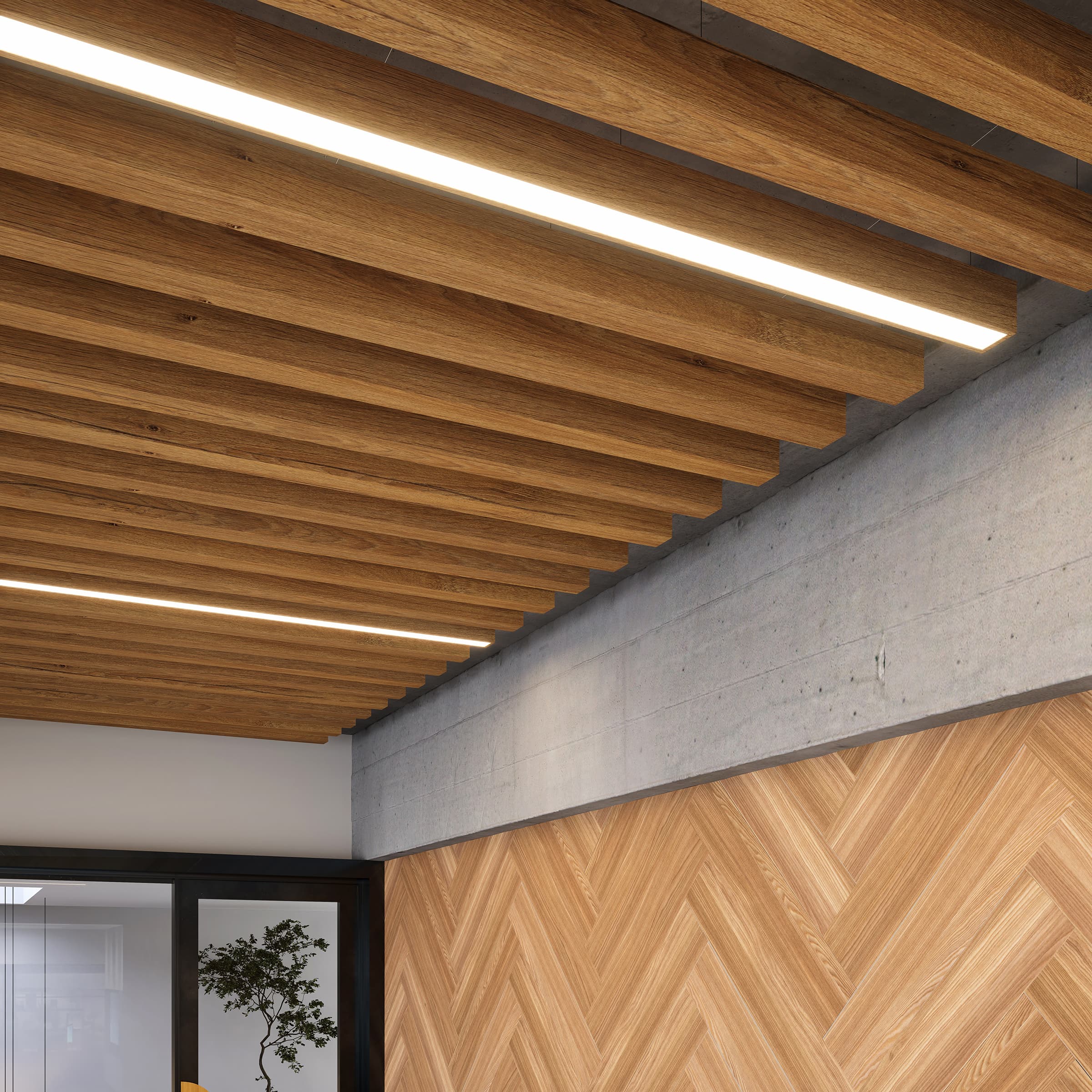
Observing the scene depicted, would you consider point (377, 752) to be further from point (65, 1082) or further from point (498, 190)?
point (498, 190)

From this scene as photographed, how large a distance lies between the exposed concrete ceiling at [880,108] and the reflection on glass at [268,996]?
5.38 meters

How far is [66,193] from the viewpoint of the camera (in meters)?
2.53

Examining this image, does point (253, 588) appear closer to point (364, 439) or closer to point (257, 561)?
point (257, 561)

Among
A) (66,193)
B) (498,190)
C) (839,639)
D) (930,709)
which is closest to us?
(498,190)

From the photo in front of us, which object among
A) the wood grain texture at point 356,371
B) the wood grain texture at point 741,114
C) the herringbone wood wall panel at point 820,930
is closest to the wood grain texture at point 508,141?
the wood grain texture at point 741,114

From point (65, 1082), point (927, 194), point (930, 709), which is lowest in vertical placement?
point (65, 1082)

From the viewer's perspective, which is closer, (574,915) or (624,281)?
(624,281)

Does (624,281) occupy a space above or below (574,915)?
above

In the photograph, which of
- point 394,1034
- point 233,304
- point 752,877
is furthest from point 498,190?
point 394,1034

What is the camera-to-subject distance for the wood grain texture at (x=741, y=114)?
6.47 feet

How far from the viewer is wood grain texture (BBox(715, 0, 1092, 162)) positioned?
1.93 metres

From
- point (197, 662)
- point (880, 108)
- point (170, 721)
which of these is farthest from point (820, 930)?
point (170, 721)

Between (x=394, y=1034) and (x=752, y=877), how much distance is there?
3.96 metres

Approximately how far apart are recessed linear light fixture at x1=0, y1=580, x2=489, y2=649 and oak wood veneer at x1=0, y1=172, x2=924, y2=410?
2239 millimetres
